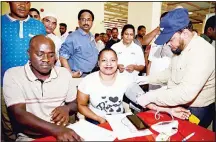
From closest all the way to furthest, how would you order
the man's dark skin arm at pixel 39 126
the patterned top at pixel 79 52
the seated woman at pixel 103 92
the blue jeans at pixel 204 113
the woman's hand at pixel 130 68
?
1. the man's dark skin arm at pixel 39 126
2. the blue jeans at pixel 204 113
3. the seated woman at pixel 103 92
4. the patterned top at pixel 79 52
5. the woman's hand at pixel 130 68

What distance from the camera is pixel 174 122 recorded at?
53.2 inches

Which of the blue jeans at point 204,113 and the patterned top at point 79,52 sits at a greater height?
the patterned top at point 79,52

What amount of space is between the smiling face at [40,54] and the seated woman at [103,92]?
0.39 meters

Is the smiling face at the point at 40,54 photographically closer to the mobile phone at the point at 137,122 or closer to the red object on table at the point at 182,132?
the red object on table at the point at 182,132

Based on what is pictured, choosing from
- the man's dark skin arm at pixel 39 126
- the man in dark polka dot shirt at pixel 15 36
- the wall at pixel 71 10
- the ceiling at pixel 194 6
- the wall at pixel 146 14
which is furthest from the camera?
the ceiling at pixel 194 6

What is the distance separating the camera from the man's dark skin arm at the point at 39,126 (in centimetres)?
114

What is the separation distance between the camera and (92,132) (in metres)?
1.20

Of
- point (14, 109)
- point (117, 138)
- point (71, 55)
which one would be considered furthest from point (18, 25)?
point (117, 138)

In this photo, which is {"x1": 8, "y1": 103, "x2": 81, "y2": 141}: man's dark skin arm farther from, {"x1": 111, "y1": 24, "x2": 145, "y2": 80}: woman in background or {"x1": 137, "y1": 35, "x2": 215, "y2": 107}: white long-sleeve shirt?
{"x1": 111, "y1": 24, "x2": 145, "y2": 80}: woman in background

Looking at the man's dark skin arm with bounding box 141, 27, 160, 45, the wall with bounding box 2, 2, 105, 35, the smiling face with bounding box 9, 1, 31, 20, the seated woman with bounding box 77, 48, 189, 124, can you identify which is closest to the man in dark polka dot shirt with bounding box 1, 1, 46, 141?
the smiling face with bounding box 9, 1, 31, 20

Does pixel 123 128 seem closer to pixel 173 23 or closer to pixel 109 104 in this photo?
pixel 109 104

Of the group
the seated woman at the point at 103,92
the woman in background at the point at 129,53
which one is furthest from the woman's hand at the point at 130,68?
the seated woman at the point at 103,92

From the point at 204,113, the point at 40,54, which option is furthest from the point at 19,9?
the point at 204,113

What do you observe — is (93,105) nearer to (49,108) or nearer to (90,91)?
(90,91)
